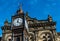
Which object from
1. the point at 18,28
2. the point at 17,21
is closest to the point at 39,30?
the point at 17,21

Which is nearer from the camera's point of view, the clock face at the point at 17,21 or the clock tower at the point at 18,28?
the clock tower at the point at 18,28

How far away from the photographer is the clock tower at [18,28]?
90.5 feet

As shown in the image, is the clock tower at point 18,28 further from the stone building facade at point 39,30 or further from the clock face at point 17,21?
the stone building facade at point 39,30

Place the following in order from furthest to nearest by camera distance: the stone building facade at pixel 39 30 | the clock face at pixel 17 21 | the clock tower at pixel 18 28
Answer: the stone building facade at pixel 39 30 → the clock face at pixel 17 21 → the clock tower at pixel 18 28

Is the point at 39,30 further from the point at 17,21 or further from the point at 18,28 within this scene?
the point at 18,28

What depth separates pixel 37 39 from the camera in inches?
1718

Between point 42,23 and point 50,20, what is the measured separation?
5.15 ft

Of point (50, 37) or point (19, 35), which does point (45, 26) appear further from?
point (19, 35)

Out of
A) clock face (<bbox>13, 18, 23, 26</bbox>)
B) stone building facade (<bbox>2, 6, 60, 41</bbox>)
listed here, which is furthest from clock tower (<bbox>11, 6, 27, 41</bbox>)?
stone building facade (<bbox>2, 6, 60, 41</bbox>)

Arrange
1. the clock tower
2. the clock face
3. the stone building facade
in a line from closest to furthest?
the clock tower
the clock face
the stone building facade

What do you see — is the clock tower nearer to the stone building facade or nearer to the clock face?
the clock face

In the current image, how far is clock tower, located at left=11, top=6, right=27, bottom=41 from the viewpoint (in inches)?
1086

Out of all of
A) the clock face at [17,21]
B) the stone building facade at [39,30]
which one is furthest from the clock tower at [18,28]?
the stone building facade at [39,30]

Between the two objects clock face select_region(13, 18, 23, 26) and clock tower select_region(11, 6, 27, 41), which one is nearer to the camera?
clock tower select_region(11, 6, 27, 41)
